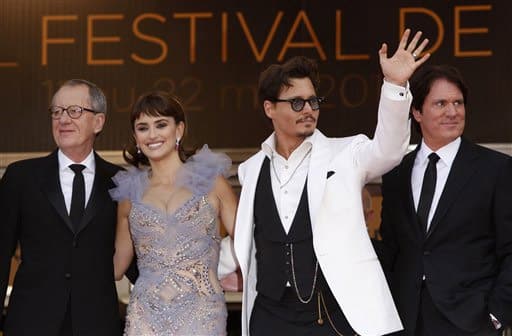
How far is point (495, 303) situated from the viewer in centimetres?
461

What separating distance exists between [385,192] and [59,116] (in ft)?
5.31

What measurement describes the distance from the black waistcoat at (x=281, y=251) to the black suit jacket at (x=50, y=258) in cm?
78

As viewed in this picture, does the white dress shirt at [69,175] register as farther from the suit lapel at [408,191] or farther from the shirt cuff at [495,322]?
the shirt cuff at [495,322]

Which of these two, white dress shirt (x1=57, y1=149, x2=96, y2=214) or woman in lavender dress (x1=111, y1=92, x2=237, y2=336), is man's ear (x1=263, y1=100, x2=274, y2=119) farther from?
white dress shirt (x1=57, y1=149, x2=96, y2=214)

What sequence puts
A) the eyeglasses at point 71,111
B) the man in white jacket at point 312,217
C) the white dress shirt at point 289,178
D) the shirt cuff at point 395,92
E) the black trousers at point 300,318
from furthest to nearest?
the eyeglasses at point 71,111
the white dress shirt at point 289,178
the black trousers at point 300,318
the man in white jacket at point 312,217
the shirt cuff at point 395,92

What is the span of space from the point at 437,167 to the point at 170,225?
4.09 feet

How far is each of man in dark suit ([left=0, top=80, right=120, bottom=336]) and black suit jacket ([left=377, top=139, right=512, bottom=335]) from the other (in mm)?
1408

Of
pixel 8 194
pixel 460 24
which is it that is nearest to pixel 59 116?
pixel 8 194

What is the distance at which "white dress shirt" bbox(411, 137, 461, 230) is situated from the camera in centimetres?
484

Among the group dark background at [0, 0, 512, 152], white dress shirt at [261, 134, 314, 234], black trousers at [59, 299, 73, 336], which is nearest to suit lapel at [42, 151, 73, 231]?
black trousers at [59, 299, 73, 336]

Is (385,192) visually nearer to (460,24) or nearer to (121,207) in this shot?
(121,207)

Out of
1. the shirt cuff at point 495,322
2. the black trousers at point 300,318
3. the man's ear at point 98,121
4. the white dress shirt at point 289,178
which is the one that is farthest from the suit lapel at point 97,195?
the shirt cuff at point 495,322

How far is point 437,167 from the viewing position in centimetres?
490

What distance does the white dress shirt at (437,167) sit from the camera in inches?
190
